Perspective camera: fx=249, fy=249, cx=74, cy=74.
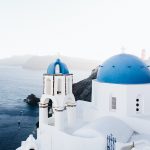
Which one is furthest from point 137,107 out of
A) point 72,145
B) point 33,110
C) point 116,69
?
point 33,110

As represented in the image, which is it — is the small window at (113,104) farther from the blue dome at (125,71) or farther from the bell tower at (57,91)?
the bell tower at (57,91)

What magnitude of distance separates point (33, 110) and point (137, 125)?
4181cm

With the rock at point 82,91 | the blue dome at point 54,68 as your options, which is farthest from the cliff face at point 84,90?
the blue dome at point 54,68

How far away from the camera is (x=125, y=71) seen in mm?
17578

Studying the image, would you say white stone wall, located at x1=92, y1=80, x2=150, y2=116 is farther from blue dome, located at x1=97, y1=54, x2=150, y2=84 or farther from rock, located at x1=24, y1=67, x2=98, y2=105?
rock, located at x1=24, y1=67, x2=98, y2=105

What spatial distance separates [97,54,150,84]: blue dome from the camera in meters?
17.4

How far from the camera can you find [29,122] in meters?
45.1

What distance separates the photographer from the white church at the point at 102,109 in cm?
1505

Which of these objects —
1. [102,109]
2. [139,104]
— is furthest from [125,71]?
[102,109]

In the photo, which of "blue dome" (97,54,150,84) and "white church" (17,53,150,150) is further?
"blue dome" (97,54,150,84)

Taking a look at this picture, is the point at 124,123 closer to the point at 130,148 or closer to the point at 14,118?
the point at 130,148

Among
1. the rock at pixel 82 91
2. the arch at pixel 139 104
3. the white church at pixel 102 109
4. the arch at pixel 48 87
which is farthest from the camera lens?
the rock at pixel 82 91

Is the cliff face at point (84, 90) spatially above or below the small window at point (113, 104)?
below

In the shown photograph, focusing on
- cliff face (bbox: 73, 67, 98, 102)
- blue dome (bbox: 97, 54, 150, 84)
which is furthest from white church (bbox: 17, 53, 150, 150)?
cliff face (bbox: 73, 67, 98, 102)
